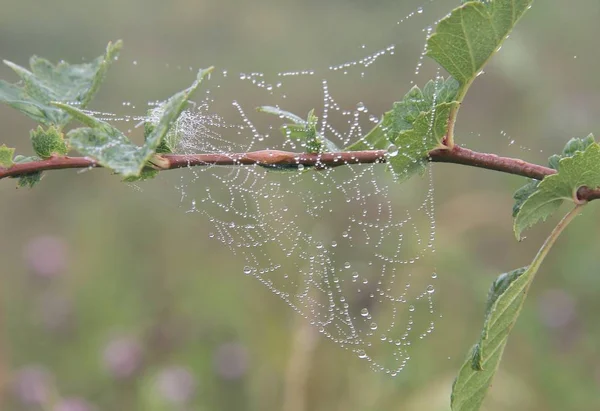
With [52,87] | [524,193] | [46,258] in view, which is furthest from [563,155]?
[46,258]

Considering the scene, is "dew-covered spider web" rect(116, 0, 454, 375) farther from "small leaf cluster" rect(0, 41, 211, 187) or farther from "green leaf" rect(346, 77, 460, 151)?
"green leaf" rect(346, 77, 460, 151)

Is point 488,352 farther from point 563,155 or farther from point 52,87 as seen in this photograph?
point 52,87

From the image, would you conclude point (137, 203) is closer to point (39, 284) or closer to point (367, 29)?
point (39, 284)

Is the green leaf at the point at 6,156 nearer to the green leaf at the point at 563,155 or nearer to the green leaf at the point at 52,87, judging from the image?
the green leaf at the point at 52,87

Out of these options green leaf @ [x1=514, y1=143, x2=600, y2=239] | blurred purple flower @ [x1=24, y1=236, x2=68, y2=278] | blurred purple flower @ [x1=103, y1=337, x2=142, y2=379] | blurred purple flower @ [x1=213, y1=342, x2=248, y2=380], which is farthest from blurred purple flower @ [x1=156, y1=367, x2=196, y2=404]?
green leaf @ [x1=514, y1=143, x2=600, y2=239]

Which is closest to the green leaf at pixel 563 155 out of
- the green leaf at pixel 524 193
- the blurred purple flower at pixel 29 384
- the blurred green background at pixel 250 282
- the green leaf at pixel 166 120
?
the green leaf at pixel 524 193

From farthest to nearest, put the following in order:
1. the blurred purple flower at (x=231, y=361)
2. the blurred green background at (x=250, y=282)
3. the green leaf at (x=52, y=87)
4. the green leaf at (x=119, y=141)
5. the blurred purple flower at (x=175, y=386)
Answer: the blurred purple flower at (x=231, y=361), the blurred green background at (x=250, y=282), the blurred purple flower at (x=175, y=386), the green leaf at (x=52, y=87), the green leaf at (x=119, y=141)
